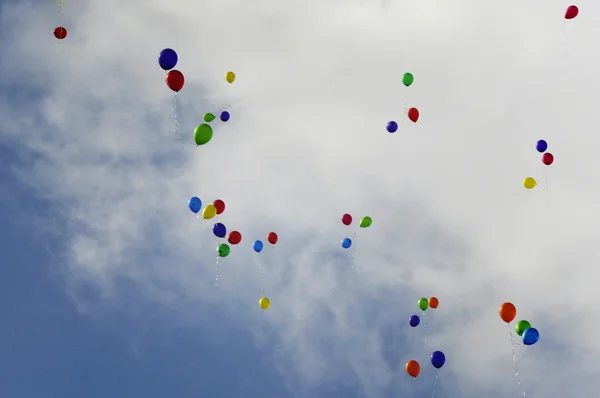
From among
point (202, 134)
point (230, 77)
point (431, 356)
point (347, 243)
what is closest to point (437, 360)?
point (431, 356)

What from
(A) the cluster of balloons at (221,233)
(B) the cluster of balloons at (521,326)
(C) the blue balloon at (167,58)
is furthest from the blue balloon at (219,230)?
(B) the cluster of balloons at (521,326)

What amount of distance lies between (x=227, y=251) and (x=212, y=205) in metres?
1.50

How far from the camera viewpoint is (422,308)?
784 inches

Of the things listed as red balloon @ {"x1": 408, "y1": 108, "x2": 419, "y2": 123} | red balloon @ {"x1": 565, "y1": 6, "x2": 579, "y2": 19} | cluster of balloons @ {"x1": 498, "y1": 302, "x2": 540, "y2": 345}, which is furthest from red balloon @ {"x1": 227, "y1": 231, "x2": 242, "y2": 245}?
red balloon @ {"x1": 565, "y1": 6, "x2": 579, "y2": 19}

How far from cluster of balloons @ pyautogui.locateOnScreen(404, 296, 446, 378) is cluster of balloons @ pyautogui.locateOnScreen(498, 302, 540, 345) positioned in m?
1.90

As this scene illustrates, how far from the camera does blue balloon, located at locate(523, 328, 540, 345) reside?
17.0 m

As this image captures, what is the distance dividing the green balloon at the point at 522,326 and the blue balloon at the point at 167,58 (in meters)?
10.5

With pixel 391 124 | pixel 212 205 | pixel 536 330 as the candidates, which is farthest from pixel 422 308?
pixel 212 205

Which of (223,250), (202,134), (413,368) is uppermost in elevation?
(202,134)

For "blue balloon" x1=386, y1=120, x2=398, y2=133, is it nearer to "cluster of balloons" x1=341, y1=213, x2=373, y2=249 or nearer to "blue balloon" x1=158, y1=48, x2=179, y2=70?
"cluster of balloons" x1=341, y1=213, x2=373, y2=249

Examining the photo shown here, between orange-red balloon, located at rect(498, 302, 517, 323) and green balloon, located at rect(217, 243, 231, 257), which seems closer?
orange-red balloon, located at rect(498, 302, 517, 323)

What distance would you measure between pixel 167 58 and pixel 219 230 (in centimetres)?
506

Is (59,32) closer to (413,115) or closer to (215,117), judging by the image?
(215,117)

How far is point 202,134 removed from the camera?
1703 centimetres
